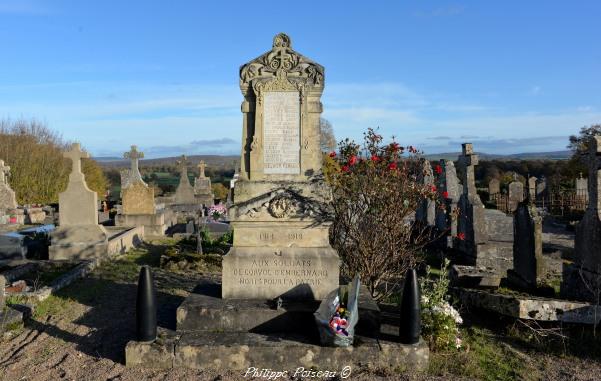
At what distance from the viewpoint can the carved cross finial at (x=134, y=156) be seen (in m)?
18.9

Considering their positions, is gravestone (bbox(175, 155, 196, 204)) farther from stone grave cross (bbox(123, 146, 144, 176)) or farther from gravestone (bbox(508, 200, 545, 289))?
gravestone (bbox(508, 200, 545, 289))

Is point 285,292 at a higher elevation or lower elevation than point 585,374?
higher

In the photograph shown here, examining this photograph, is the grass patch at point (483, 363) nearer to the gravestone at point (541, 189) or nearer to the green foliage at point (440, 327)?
the green foliage at point (440, 327)

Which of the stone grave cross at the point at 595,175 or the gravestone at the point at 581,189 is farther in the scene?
the gravestone at the point at 581,189

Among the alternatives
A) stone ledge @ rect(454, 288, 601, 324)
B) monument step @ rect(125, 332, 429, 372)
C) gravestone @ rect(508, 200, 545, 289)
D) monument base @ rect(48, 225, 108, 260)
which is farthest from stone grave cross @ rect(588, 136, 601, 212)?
monument base @ rect(48, 225, 108, 260)

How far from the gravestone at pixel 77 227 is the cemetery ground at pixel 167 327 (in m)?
3.62

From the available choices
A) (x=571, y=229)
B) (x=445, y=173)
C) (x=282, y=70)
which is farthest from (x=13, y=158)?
(x=571, y=229)

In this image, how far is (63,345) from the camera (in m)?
5.91

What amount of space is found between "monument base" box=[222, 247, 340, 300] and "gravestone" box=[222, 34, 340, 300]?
0.5 inches

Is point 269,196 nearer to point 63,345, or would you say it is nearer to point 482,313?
point 63,345

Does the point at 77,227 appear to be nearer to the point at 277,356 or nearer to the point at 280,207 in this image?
the point at 280,207

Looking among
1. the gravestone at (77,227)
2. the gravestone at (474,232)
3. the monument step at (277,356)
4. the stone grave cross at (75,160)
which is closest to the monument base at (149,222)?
the gravestone at (77,227)

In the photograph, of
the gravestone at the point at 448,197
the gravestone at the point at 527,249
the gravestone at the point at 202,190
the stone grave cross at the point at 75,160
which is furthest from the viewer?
the gravestone at the point at 202,190

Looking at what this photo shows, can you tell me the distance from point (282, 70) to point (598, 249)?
5.45 meters
